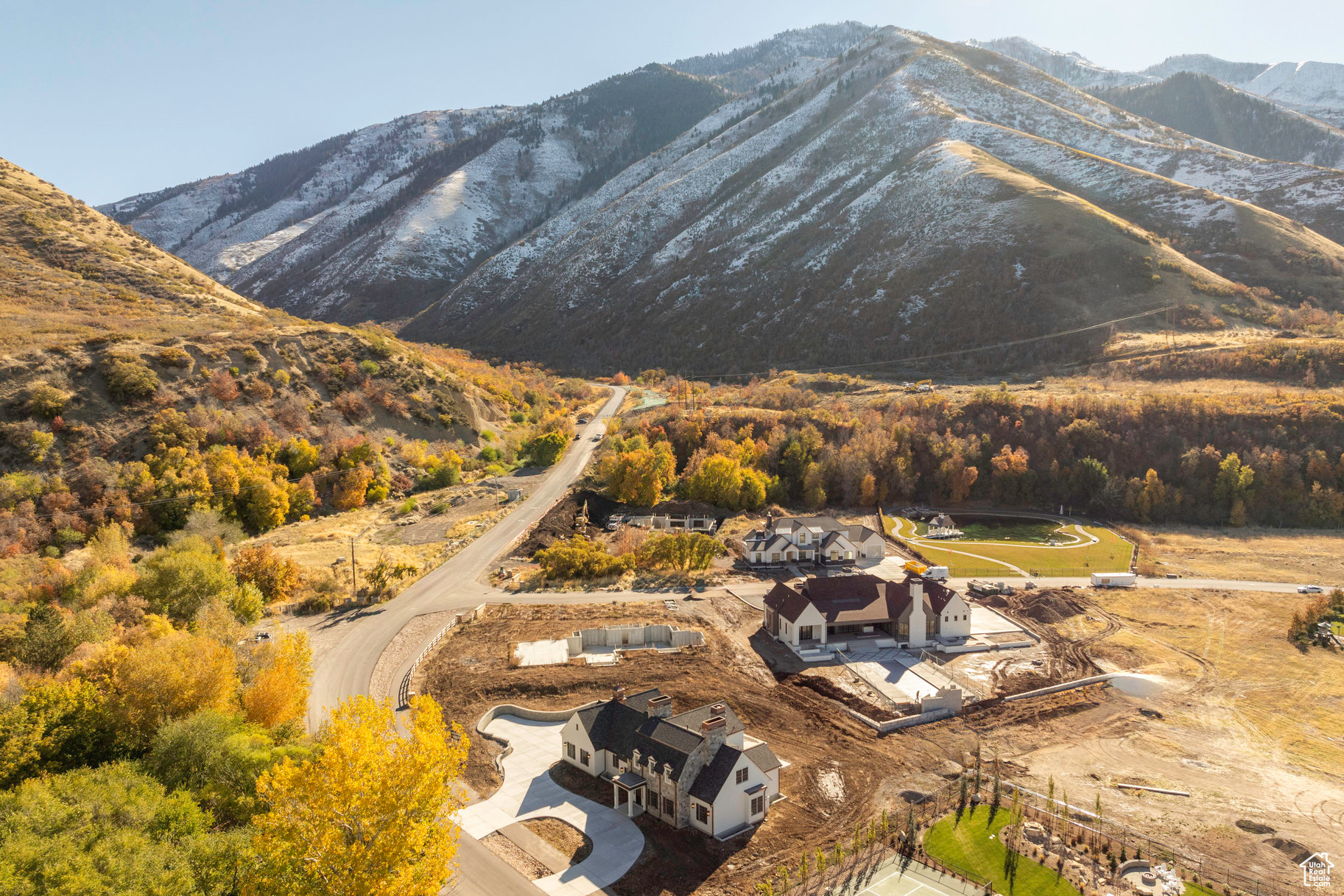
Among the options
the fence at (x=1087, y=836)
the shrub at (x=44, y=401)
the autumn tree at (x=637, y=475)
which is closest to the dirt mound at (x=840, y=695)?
the fence at (x=1087, y=836)

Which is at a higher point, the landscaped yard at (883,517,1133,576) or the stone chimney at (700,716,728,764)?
the stone chimney at (700,716,728,764)

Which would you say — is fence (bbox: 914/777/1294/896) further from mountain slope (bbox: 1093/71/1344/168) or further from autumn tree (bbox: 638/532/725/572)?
mountain slope (bbox: 1093/71/1344/168)

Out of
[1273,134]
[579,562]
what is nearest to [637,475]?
[579,562]

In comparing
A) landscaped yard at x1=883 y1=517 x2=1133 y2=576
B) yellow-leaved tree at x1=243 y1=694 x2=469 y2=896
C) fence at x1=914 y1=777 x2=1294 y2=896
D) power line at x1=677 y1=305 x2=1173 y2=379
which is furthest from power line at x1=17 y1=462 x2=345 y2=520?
power line at x1=677 y1=305 x2=1173 y2=379

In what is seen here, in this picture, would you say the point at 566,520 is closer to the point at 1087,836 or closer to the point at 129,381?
the point at 129,381

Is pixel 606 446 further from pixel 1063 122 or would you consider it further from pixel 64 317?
pixel 1063 122

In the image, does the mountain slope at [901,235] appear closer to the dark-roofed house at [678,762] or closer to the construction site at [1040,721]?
the construction site at [1040,721]
